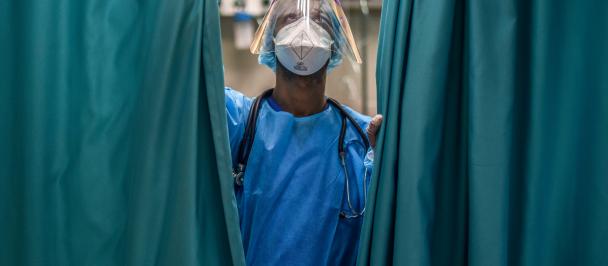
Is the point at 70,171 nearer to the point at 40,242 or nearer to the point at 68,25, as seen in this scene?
the point at 40,242

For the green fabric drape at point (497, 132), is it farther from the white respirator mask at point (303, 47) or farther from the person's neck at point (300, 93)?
the person's neck at point (300, 93)

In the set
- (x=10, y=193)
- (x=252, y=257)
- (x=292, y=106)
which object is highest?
(x=292, y=106)

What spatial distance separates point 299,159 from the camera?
140 centimetres

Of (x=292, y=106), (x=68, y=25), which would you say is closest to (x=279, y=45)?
(x=292, y=106)

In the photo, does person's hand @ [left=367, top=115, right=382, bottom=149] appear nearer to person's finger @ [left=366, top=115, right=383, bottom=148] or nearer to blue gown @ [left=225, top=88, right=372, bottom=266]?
person's finger @ [left=366, top=115, right=383, bottom=148]

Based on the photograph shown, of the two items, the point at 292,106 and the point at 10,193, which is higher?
the point at 292,106

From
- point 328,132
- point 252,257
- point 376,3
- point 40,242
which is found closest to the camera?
point 40,242

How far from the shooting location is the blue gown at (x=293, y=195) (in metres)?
1.33

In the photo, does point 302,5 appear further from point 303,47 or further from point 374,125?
point 374,125

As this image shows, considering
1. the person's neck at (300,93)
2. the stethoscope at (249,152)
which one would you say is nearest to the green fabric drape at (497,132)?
the stethoscope at (249,152)

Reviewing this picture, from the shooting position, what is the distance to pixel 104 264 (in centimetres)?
98

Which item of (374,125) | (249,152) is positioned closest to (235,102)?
(249,152)

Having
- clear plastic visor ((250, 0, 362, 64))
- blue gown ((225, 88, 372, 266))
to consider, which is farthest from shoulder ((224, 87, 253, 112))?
clear plastic visor ((250, 0, 362, 64))

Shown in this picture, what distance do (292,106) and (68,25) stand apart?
2.21ft
